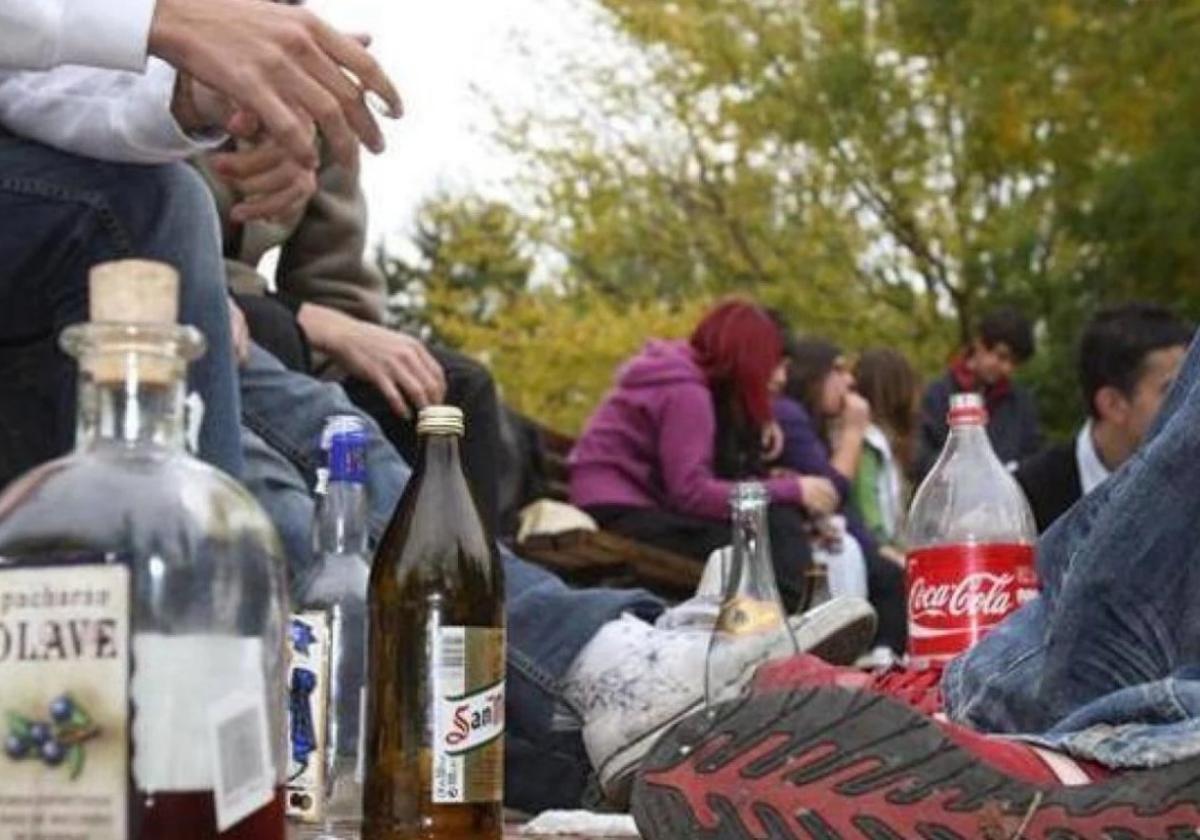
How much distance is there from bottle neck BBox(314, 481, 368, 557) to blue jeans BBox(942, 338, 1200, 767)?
41.6 inches

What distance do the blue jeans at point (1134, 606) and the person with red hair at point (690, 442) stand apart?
4888 millimetres

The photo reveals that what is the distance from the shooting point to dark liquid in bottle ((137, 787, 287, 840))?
4.74ft

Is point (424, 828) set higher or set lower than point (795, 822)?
lower

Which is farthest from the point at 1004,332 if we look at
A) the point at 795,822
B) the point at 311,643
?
the point at 795,822

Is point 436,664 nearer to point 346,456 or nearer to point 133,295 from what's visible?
point 346,456

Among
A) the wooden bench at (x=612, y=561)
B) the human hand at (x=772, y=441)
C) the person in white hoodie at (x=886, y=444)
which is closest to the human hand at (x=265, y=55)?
the wooden bench at (x=612, y=561)

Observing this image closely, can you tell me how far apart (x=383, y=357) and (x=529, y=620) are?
32.7 inches

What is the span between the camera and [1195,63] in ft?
46.0

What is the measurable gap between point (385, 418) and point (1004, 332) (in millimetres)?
6202

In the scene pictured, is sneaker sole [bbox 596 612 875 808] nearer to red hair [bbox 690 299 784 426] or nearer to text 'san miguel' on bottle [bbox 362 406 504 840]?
text 'san miguel' on bottle [bbox 362 406 504 840]

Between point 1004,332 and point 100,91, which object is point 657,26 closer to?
point 1004,332

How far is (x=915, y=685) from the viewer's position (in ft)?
9.81

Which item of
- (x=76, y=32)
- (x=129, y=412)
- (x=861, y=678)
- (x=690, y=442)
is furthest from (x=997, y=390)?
(x=129, y=412)

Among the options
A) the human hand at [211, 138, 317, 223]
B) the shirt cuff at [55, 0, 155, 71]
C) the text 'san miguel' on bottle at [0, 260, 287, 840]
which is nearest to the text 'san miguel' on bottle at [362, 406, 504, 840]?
the human hand at [211, 138, 317, 223]
